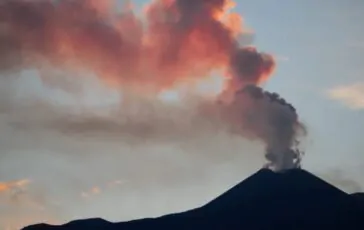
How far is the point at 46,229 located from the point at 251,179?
2124 inches

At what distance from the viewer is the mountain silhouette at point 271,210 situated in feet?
534

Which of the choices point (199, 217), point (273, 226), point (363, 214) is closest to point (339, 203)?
point (363, 214)

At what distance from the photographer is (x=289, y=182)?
17275cm

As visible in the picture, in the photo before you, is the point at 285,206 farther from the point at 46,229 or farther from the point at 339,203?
the point at 46,229

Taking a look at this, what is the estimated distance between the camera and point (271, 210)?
170 metres

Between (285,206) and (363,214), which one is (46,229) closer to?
(285,206)

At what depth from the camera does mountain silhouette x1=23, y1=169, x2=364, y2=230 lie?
163 m

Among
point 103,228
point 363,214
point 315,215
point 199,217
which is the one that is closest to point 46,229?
point 103,228

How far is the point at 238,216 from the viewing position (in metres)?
169

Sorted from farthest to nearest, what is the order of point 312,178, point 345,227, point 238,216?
point 312,178, point 238,216, point 345,227

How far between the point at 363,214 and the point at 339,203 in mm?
7194

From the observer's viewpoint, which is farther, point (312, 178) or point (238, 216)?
point (312, 178)

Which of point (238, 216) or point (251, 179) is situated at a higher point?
point (251, 179)

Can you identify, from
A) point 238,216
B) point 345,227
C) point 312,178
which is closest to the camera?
point 345,227
